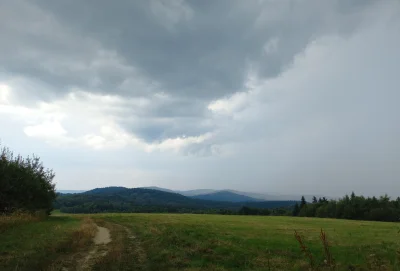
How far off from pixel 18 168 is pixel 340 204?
112569mm

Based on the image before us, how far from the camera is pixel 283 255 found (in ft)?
54.7

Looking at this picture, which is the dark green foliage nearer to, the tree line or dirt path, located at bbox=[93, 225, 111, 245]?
dirt path, located at bbox=[93, 225, 111, 245]

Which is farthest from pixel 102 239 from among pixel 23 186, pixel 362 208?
pixel 362 208

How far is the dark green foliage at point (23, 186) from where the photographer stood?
1598 inches

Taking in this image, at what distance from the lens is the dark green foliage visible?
4059cm

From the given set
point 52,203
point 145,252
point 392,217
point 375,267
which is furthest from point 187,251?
point 392,217

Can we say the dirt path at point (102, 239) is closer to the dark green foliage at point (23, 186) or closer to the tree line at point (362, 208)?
the dark green foliage at point (23, 186)

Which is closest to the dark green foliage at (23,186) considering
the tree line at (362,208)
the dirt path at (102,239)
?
the dirt path at (102,239)

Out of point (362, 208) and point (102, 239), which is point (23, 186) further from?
point (362, 208)

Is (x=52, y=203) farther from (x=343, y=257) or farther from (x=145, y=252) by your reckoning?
(x=343, y=257)

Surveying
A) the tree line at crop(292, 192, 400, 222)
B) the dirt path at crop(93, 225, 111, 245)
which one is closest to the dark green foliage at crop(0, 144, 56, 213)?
the dirt path at crop(93, 225, 111, 245)

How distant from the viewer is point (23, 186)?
47.9 m

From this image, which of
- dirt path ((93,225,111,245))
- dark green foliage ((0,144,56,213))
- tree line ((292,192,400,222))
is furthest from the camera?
tree line ((292,192,400,222))

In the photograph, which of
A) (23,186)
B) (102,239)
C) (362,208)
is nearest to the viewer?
(102,239)
